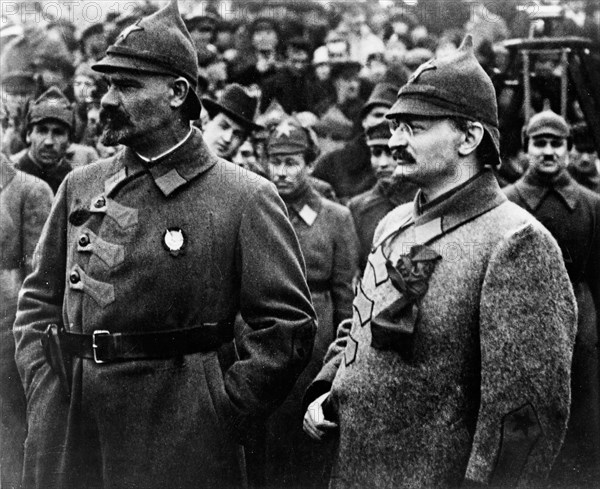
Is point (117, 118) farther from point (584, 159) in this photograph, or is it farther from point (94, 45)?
point (94, 45)

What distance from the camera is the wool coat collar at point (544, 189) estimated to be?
7404mm

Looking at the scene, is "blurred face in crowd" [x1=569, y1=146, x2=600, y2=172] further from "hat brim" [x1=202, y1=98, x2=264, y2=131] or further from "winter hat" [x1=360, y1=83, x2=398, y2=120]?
"hat brim" [x1=202, y1=98, x2=264, y2=131]

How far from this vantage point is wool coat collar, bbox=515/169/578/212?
24.3 feet

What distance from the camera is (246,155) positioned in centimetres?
827

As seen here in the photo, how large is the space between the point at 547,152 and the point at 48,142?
11.4 ft

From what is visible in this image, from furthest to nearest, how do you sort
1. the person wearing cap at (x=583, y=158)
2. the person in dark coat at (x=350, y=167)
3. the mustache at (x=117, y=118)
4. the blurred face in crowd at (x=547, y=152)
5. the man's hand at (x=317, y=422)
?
the person wearing cap at (x=583, y=158), the person in dark coat at (x=350, y=167), the blurred face in crowd at (x=547, y=152), the mustache at (x=117, y=118), the man's hand at (x=317, y=422)

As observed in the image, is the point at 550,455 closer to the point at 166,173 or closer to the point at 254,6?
the point at 166,173

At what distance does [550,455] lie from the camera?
11.0ft

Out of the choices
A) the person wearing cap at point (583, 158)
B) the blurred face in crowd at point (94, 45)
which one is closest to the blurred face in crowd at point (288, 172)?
the person wearing cap at point (583, 158)

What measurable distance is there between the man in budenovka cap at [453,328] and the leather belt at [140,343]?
0.51m

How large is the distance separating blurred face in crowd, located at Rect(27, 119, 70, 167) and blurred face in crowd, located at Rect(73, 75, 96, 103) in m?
1.62

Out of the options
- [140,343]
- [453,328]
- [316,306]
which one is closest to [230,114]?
[316,306]

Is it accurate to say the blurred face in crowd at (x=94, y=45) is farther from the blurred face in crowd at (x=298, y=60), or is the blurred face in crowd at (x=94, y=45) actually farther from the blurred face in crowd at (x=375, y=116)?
the blurred face in crowd at (x=375, y=116)

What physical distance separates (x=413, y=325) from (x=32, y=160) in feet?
16.3
